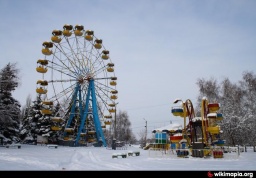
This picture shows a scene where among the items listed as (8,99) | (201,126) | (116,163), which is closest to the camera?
(116,163)

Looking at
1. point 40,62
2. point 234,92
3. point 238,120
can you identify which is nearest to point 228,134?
point 238,120

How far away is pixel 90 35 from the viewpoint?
4200 centimetres

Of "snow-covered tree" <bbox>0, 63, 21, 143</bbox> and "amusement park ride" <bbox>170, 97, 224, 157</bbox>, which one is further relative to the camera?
"snow-covered tree" <bbox>0, 63, 21, 143</bbox>

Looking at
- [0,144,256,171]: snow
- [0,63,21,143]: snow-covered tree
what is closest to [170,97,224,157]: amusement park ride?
[0,144,256,171]: snow

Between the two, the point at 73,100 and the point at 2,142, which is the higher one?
the point at 73,100

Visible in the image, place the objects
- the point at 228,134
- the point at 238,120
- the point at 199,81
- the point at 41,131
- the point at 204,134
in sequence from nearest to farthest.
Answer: the point at 204,134 → the point at 238,120 → the point at 228,134 → the point at 199,81 → the point at 41,131

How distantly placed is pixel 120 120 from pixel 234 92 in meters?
47.7

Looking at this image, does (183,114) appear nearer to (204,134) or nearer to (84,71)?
(204,134)

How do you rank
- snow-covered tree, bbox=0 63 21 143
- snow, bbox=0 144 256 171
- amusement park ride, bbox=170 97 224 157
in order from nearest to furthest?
snow, bbox=0 144 256 171, amusement park ride, bbox=170 97 224 157, snow-covered tree, bbox=0 63 21 143

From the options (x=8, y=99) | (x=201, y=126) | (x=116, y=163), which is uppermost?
(x=8, y=99)

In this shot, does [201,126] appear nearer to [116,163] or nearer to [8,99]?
[116,163]

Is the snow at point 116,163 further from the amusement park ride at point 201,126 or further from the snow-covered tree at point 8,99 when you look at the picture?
the snow-covered tree at point 8,99

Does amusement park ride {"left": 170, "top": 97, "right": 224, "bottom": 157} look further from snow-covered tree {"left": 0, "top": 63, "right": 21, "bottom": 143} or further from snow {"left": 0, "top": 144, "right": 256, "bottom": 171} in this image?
snow-covered tree {"left": 0, "top": 63, "right": 21, "bottom": 143}

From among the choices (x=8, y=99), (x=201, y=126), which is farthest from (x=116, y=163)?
(x=8, y=99)
